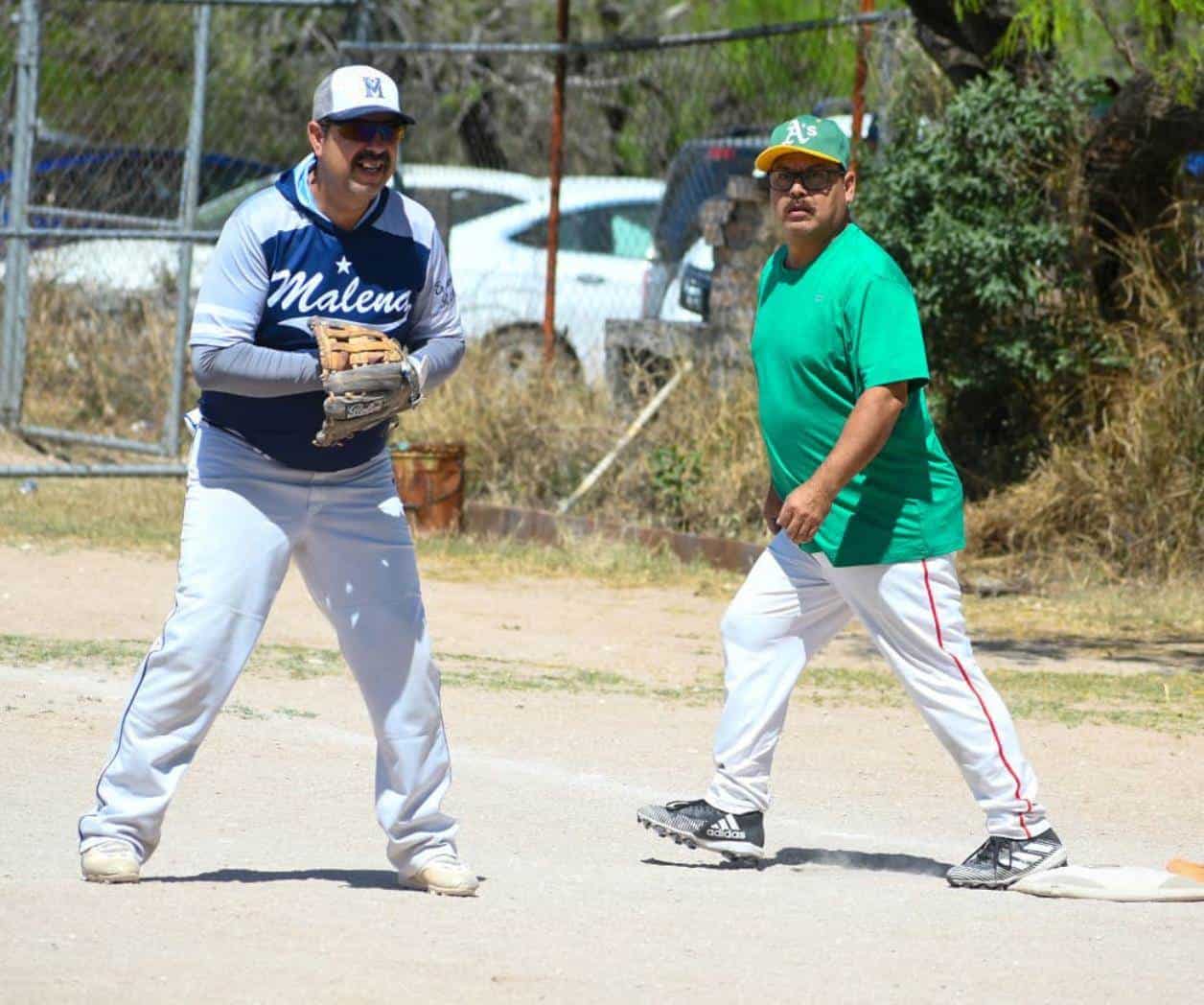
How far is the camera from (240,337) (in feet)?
16.1

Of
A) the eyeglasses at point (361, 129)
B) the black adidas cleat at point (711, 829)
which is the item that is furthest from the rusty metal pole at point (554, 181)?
the eyeglasses at point (361, 129)

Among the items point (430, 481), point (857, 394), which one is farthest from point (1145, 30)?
point (857, 394)

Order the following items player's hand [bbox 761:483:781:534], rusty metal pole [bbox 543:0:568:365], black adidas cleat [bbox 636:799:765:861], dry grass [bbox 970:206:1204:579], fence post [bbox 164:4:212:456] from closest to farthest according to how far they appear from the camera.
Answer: black adidas cleat [bbox 636:799:765:861] < player's hand [bbox 761:483:781:534] < dry grass [bbox 970:206:1204:579] < rusty metal pole [bbox 543:0:568:365] < fence post [bbox 164:4:212:456]

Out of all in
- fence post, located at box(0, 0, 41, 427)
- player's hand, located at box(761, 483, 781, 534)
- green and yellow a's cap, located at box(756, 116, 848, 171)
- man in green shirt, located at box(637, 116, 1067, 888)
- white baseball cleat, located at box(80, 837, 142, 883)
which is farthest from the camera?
fence post, located at box(0, 0, 41, 427)

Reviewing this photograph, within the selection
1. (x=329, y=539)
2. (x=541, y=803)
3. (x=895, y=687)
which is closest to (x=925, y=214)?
(x=895, y=687)

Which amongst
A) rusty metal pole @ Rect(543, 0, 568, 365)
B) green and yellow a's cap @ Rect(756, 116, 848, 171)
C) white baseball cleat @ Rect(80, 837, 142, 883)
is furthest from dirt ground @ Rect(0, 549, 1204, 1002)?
rusty metal pole @ Rect(543, 0, 568, 365)

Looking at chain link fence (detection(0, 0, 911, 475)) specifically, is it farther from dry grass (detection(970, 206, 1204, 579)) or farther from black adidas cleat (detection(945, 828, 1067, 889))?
black adidas cleat (detection(945, 828, 1067, 889))

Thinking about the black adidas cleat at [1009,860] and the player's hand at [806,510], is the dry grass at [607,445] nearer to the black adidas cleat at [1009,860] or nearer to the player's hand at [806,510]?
the black adidas cleat at [1009,860]

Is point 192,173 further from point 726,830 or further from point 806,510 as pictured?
point 806,510

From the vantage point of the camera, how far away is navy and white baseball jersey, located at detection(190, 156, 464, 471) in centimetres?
495

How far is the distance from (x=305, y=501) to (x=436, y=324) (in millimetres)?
569

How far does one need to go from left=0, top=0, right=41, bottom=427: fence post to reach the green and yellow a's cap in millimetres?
8274

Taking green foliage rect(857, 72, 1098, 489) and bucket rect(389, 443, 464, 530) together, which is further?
bucket rect(389, 443, 464, 530)

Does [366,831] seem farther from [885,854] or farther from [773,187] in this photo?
[773,187]
